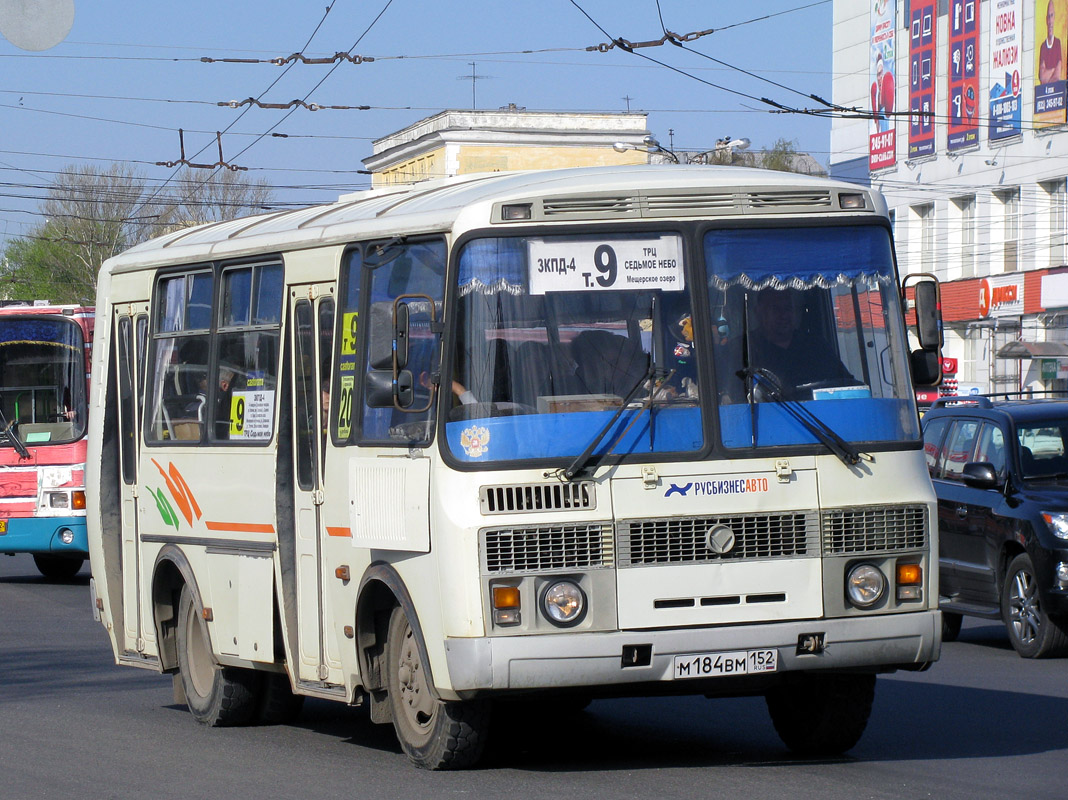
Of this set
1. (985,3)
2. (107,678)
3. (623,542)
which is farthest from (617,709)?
(985,3)

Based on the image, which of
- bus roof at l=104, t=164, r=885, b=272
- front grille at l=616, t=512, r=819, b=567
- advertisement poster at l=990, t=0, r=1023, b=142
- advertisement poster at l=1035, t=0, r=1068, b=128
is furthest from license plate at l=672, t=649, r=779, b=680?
advertisement poster at l=990, t=0, r=1023, b=142

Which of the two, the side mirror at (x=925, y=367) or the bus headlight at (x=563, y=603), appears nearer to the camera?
the bus headlight at (x=563, y=603)

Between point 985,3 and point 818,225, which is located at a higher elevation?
point 985,3

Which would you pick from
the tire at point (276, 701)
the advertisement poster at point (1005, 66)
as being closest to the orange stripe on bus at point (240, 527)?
the tire at point (276, 701)

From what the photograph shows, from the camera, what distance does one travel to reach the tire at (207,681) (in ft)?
34.9

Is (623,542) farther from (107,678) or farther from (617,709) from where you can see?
(107,678)

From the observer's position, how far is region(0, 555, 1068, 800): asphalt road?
Answer: 315 inches

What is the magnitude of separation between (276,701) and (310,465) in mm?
1976

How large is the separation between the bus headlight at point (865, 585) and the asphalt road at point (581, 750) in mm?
780

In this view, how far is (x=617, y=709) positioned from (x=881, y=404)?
3309 millimetres

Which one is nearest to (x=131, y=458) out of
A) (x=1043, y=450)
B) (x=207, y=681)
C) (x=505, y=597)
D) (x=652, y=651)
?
(x=207, y=681)

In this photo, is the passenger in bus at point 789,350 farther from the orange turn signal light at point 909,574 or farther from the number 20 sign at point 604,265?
the orange turn signal light at point 909,574

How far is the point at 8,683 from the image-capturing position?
41.2 ft

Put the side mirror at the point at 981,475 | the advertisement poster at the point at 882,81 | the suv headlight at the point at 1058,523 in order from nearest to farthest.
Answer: the suv headlight at the point at 1058,523 < the side mirror at the point at 981,475 < the advertisement poster at the point at 882,81
